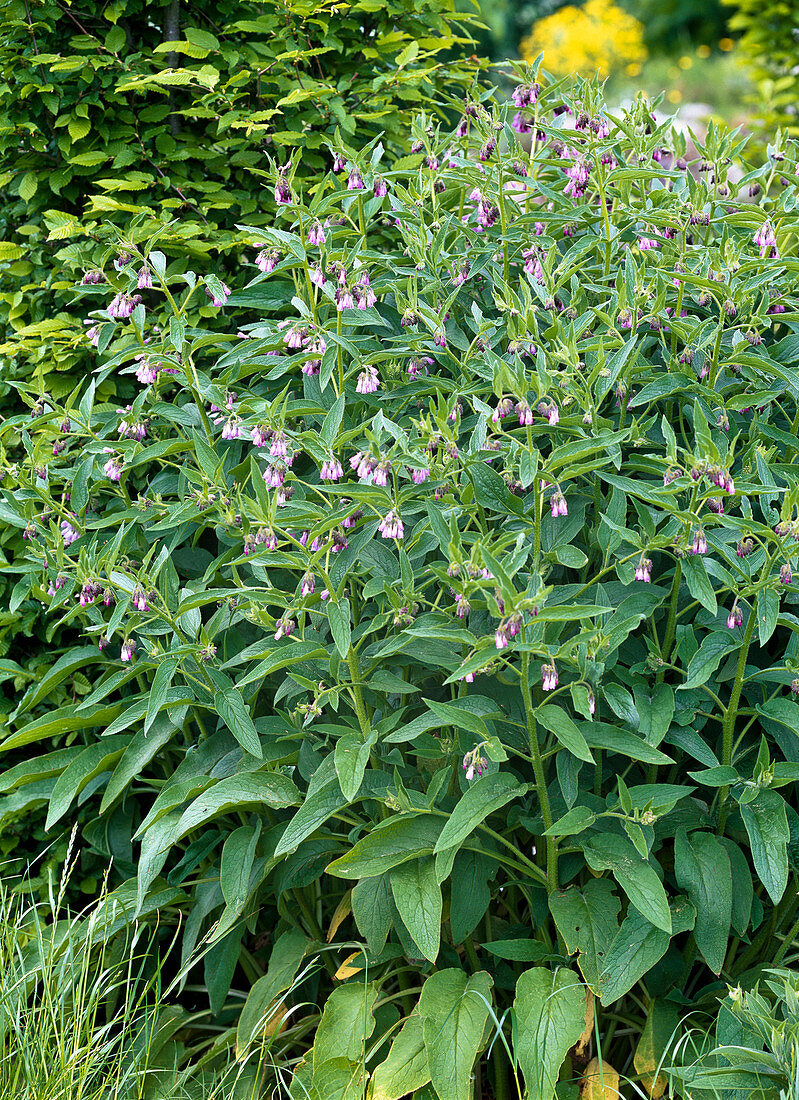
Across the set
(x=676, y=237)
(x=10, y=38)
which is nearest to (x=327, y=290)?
(x=676, y=237)

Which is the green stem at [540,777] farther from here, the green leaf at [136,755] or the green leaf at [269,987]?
the green leaf at [136,755]

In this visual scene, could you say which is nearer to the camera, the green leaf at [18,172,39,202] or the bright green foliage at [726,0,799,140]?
the green leaf at [18,172,39,202]

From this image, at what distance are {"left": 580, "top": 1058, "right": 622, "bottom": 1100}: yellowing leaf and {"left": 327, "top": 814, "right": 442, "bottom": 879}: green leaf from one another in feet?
2.13

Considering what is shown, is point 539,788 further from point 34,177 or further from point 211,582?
point 34,177

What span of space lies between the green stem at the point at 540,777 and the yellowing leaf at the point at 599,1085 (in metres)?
0.44

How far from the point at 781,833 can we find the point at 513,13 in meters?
26.7

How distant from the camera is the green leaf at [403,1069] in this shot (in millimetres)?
2375

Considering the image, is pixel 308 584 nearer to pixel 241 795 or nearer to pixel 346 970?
→ pixel 241 795

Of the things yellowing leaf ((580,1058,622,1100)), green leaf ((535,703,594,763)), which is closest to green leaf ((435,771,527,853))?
green leaf ((535,703,594,763))

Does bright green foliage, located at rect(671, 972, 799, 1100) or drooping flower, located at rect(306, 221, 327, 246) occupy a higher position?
drooping flower, located at rect(306, 221, 327, 246)

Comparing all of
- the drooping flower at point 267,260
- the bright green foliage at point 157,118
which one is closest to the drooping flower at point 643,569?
the drooping flower at point 267,260

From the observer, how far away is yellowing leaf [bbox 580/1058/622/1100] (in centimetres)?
246

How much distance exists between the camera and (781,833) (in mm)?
2346

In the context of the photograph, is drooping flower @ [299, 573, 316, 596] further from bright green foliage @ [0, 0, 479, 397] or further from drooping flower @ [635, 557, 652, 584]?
bright green foliage @ [0, 0, 479, 397]
